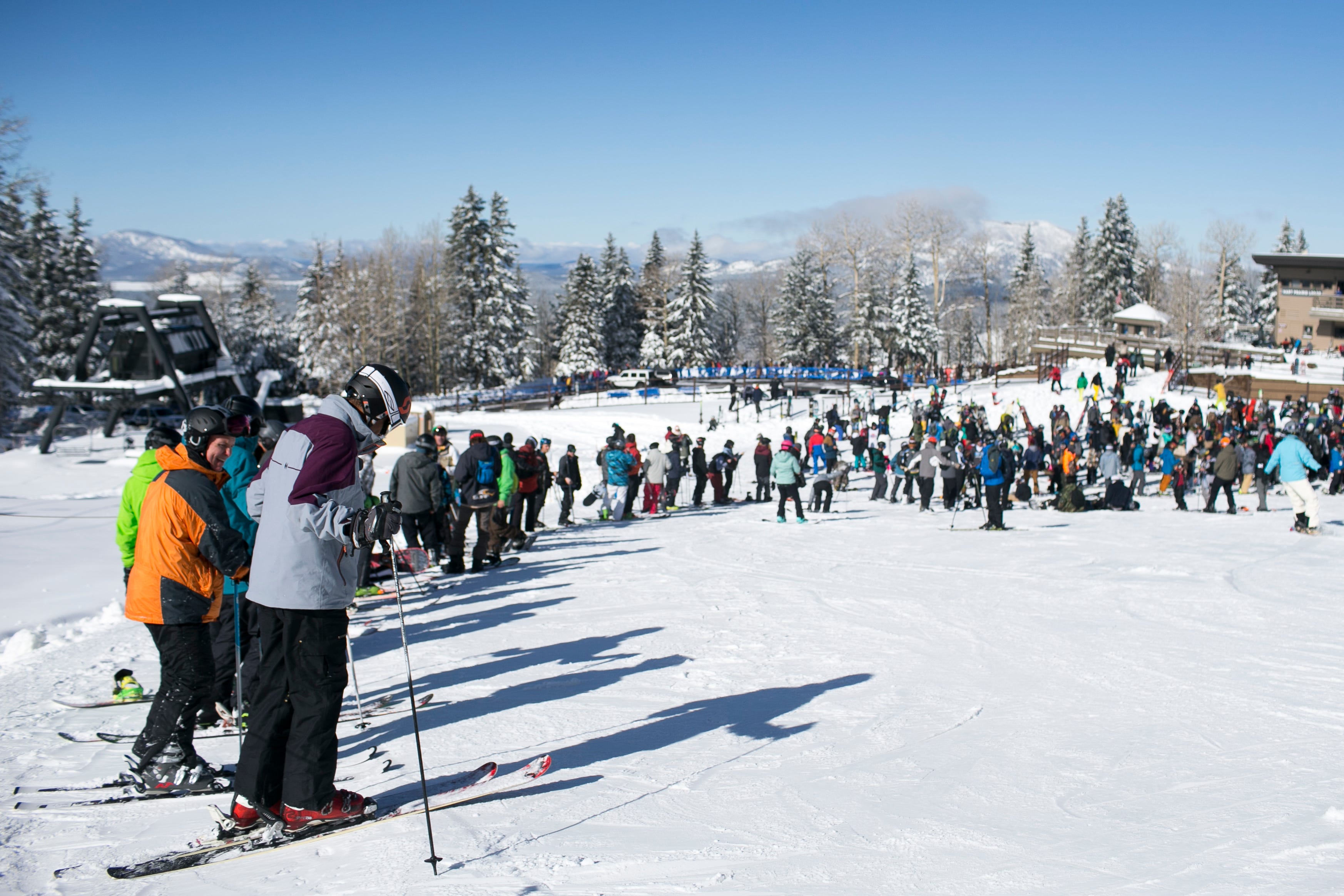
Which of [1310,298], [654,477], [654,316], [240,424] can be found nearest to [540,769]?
[240,424]

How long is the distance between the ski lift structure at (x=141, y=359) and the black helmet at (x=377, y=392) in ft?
95.2

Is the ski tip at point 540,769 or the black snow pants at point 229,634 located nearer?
the ski tip at point 540,769

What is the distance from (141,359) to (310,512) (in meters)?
31.4

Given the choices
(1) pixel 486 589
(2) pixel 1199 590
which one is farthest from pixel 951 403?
(1) pixel 486 589

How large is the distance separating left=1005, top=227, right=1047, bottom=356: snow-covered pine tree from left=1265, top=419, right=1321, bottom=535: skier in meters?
57.8

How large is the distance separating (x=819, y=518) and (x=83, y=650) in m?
11.8

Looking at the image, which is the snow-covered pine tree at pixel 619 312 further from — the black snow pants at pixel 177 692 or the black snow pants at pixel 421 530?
the black snow pants at pixel 177 692

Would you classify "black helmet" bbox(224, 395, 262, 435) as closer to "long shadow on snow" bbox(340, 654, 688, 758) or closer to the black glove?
"long shadow on snow" bbox(340, 654, 688, 758)

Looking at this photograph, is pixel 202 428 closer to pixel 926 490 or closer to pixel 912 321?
pixel 926 490

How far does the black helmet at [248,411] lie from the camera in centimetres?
564

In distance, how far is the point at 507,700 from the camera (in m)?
5.73

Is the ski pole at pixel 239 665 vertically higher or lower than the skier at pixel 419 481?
lower

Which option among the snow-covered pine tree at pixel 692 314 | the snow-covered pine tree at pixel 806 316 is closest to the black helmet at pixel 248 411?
the snow-covered pine tree at pixel 692 314

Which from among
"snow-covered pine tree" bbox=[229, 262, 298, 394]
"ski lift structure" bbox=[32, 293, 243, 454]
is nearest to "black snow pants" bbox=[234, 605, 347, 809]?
"ski lift structure" bbox=[32, 293, 243, 454]
